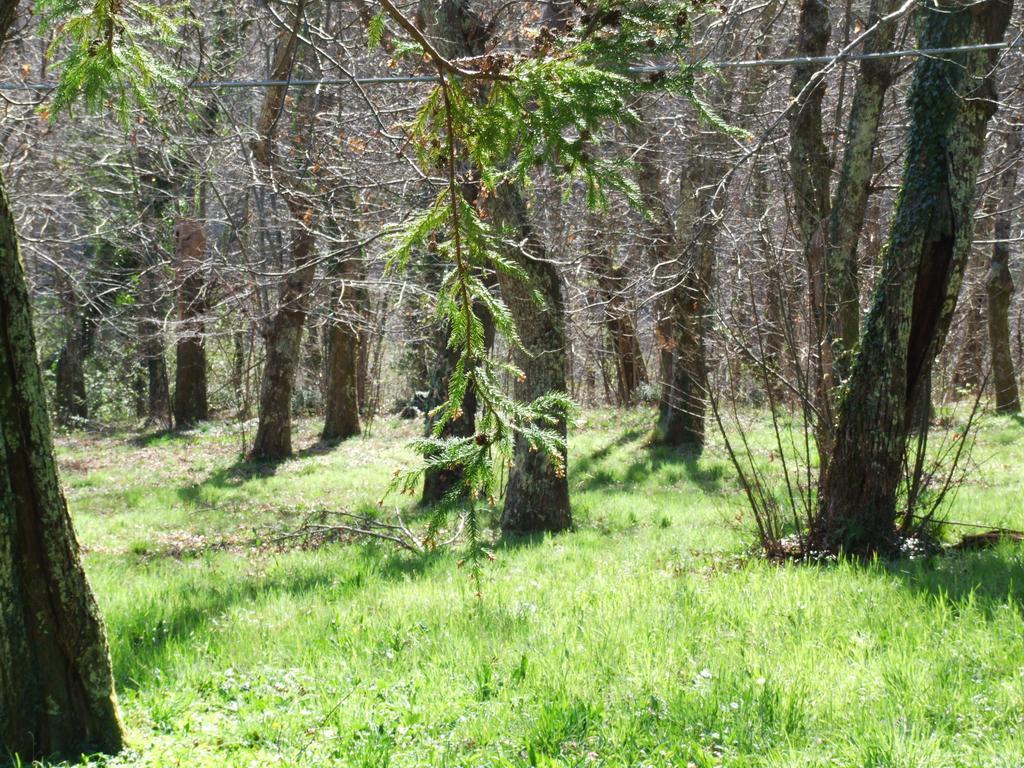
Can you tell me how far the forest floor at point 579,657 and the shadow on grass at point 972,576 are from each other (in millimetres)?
24

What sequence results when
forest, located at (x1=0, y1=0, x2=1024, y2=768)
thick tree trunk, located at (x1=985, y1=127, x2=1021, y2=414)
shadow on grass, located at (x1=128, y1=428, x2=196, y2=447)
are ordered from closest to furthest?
forest, located at (x1=0, y1=0, x2=1024, y2=768) < thick tree trunk, located at (x1=985, y1=127, x2=1021, y2=414) < shadow on grass, located at (x1=128, y1=428, x2=196, y2=447)

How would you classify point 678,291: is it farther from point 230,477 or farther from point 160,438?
point 160,438

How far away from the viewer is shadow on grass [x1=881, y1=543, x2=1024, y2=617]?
15.7ft

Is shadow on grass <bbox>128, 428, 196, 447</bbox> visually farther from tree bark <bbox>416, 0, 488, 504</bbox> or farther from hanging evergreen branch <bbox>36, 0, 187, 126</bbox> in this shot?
hanging evergreen branch <bbox>36, 0, 187, 126</bbox>

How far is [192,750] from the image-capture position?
145 inches

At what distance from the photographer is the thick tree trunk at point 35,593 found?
332 cm

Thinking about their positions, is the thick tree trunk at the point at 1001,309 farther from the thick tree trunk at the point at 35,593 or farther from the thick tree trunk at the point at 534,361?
the thick tree trunk at the point at 35,593

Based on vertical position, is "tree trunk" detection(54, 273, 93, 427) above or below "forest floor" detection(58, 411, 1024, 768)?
above

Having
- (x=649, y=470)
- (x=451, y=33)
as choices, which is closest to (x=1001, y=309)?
(x=649, y=470)

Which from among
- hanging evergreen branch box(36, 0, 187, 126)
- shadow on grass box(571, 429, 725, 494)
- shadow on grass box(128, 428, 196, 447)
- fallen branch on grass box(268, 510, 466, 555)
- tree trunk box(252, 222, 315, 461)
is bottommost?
fallen branch on grass box(268, 510, 466, 555)

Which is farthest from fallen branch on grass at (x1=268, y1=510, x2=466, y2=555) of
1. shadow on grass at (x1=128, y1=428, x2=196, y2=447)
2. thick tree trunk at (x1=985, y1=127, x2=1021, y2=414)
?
thick tree trunk at (x1=985, y1=127, x2=1021, y2=414)

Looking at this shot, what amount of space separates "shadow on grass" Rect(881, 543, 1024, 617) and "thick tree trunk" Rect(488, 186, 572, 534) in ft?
12.3

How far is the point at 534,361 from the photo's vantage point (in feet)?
29.1

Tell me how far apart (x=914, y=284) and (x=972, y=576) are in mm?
2107
